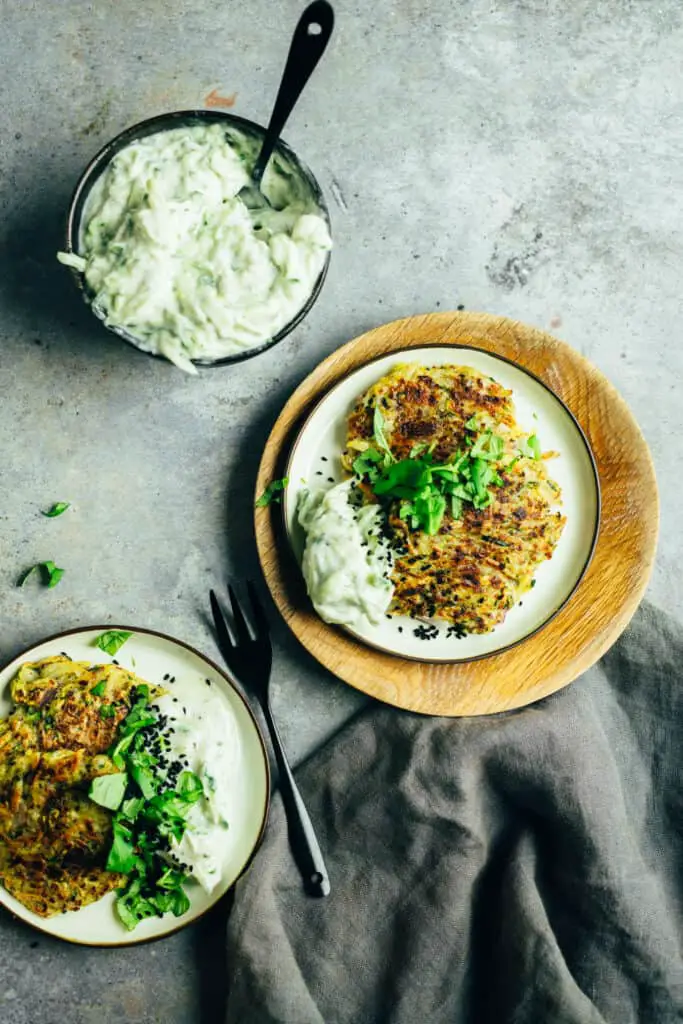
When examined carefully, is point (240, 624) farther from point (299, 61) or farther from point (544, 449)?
point (299, 61)

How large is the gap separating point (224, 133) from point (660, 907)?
8.98 ft

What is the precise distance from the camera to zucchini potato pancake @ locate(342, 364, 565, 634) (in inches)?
Answer: 110

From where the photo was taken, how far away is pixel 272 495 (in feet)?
9.74

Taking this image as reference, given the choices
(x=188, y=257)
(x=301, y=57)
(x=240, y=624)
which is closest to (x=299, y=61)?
(x=301, y=57)

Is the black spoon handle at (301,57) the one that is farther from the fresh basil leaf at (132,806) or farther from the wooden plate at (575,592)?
the fresh basil leaf at (132,806)

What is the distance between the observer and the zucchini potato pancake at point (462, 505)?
2.80m

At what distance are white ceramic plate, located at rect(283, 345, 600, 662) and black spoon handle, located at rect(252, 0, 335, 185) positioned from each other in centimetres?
77

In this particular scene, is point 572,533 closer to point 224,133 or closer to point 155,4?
point 224,133

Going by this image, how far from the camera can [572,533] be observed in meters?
3.00

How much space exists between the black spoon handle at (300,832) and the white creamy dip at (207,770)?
15 centimetres

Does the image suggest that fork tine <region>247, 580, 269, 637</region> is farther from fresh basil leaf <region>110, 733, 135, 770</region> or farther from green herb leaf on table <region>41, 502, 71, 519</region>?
green herb leaf on table <region>41, 502, 71, 519</region>

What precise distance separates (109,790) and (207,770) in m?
0.30

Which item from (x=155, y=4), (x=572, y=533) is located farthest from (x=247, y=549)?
(x=155, y=4)

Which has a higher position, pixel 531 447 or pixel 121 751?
pixel 531 447
